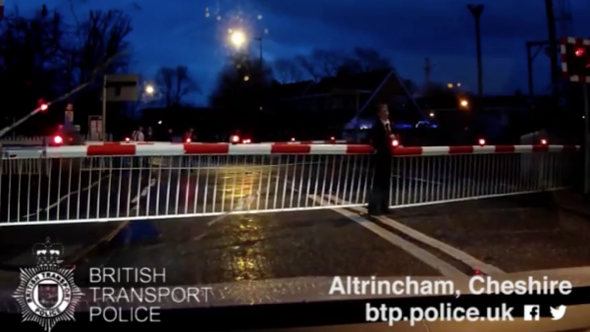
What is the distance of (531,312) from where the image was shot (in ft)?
20.8

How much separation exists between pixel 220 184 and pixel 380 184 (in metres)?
3.62

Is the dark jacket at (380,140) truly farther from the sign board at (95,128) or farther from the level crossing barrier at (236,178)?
the sign board at (95,128)

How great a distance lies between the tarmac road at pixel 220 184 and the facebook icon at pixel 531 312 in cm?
573

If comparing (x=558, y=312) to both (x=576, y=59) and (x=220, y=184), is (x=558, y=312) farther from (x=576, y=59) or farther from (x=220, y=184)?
(x=220, y=184)

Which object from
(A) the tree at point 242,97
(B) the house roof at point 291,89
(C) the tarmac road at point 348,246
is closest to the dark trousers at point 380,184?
(C) the tarmac road at point 348,246

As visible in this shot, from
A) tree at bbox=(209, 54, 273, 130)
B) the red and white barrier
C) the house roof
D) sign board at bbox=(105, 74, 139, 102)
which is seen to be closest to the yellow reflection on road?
the red and white barrier

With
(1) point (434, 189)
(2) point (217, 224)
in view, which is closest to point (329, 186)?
(1) point (434, 189)

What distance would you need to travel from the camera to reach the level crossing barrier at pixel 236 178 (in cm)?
1070

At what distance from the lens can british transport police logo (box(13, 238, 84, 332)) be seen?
6062 millimetres

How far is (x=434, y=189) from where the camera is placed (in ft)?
46.2

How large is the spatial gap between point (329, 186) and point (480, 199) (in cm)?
267

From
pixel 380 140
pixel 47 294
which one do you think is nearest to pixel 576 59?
pixel 380 140

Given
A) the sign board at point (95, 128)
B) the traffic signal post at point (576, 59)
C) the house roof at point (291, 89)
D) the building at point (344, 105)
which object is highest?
the house roof at point (291, 89)

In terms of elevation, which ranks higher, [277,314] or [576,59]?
[576,59]
